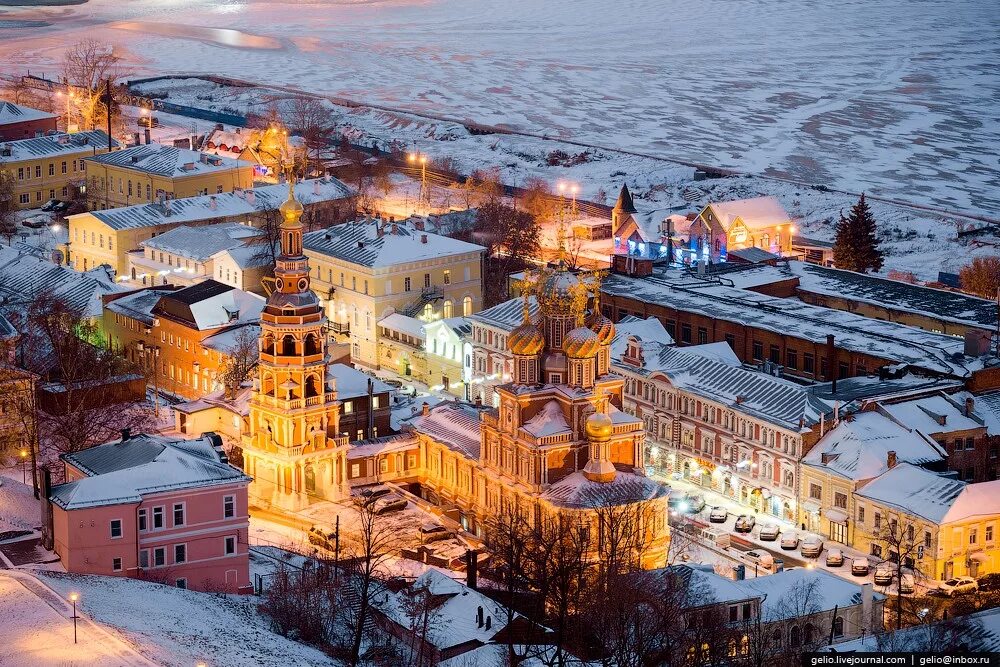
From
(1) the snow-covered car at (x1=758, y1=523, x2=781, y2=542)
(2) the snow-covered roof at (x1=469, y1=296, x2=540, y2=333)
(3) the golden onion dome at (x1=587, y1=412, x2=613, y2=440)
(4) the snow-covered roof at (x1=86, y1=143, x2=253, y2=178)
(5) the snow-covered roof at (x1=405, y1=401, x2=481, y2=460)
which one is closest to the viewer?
(3) the golden onion dome at (x1=587, y1=412, x2=613, y2=440)

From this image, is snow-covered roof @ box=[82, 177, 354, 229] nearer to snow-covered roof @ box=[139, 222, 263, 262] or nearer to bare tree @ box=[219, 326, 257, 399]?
snow-covered roof @ box=[139, 222, 263, 262]

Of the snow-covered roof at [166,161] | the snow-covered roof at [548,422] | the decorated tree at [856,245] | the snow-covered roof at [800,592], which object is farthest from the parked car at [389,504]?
the snow-covered roof at [166,161]

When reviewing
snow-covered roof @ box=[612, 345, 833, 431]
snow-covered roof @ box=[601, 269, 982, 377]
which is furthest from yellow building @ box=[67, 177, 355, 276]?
snow-covered roof @ box=[612, 345, 833, 431]

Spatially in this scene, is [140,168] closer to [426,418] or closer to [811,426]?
[426,418]

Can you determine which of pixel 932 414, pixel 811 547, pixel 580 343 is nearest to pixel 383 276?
pixel 580 343

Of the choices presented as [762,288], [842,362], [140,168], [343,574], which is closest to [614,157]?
[140,168]

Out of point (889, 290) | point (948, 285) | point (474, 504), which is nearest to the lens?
Answer: point (474, 504)
